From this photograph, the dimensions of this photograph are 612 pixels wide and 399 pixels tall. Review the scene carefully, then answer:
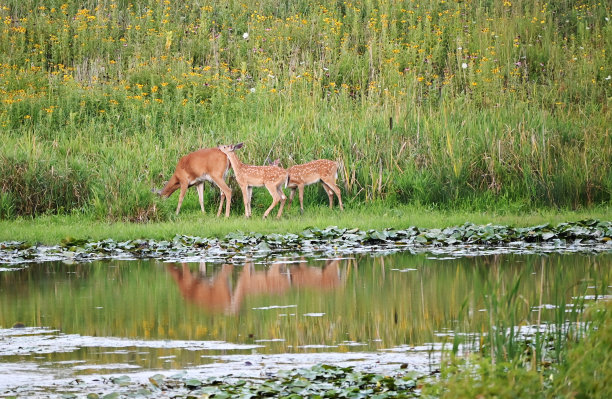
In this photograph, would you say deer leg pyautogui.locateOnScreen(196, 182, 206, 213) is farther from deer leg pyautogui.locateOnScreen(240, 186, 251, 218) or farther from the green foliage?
the green foliage

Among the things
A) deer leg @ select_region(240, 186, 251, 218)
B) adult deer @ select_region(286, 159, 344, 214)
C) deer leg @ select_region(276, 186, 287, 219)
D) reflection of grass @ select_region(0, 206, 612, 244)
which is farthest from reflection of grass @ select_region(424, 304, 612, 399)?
deer leg @ select_region(240, 186, 251, 218)

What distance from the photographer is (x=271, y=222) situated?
18.0m

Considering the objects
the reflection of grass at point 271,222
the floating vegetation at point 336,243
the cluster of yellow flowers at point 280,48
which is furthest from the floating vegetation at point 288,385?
the cluster of yellow flowers at point 280,48

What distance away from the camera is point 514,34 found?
2827 centimetres

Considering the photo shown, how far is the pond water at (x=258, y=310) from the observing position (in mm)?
8453

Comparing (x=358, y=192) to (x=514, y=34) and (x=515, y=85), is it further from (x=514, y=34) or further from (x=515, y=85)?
(x=514, y=34)

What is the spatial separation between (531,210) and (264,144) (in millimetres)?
5560

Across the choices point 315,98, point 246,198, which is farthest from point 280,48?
point 246,198

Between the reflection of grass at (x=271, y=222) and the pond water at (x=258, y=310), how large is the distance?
194 cm

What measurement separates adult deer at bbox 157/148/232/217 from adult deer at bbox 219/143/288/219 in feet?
1.30

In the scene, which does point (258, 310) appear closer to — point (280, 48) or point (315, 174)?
point (315, 174)

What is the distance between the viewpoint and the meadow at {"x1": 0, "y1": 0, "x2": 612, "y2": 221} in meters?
19.1

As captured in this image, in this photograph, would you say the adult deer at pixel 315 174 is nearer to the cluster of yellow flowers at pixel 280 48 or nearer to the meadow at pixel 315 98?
the meadow at pixel 315 98

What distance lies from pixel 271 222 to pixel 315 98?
628 cm
